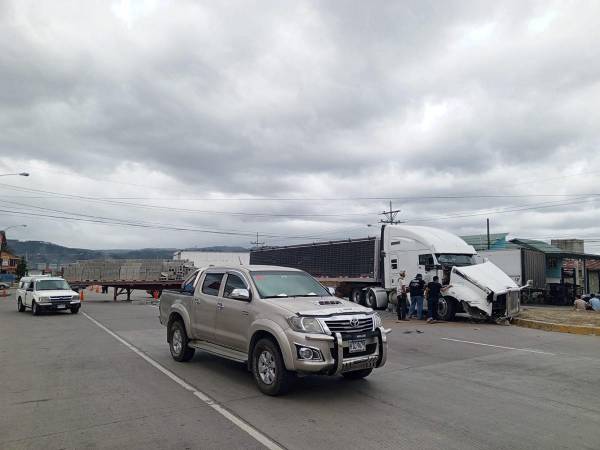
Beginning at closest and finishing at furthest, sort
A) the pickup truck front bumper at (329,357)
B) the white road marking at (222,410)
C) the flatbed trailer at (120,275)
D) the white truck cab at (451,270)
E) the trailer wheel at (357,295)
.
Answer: the white road marking at (222,410)
the pickup truck front bumper at (329,357)
the white truck cab at (451,270)
the trailer wheel at (357,295)
the flatbed trailer at (120,275)

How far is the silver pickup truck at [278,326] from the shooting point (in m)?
6.08

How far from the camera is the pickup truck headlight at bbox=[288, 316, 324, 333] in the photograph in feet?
20.1

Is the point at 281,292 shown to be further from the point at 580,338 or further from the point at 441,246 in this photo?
the point at 441,246

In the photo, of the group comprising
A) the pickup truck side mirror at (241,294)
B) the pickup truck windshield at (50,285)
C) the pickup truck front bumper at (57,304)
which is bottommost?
the pickup truck front bumper at (57,304)

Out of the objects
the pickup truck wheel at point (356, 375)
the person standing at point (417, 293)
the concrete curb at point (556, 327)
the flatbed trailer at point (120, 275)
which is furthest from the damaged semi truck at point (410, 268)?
the pickup truck wheel at point (356, 375)

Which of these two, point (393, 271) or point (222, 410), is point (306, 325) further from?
point (393, 271)

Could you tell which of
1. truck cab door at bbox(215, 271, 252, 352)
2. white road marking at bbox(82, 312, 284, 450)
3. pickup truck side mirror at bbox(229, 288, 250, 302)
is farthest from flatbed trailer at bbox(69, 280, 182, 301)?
pickup truck side mirror at bbox(229, 288, 250, 302)

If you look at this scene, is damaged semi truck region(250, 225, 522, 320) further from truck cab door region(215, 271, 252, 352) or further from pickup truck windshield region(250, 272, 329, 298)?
truck cab door region(215, 271, 252, 352)

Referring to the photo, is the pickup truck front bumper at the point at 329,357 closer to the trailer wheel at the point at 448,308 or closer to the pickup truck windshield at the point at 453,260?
the trailer wheel at the point at 448,308

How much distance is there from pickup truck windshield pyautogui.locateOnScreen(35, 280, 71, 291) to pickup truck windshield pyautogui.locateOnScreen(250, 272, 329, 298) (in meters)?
16.2

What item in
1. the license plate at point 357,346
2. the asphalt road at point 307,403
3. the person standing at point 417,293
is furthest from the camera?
the person standing at point 417,293

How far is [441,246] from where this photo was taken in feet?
60.3

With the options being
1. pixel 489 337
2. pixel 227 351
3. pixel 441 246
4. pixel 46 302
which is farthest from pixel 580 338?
pixel 46 302

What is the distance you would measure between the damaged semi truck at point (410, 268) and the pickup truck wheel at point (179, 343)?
10.4 metres
